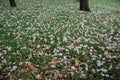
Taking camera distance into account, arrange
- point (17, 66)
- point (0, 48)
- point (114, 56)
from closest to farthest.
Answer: point (17, 66), point (114, 56), point (0, 48)

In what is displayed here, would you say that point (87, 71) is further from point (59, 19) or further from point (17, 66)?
point (59, 19)

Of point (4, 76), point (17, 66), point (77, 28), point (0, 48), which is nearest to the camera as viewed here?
point (4, 76)

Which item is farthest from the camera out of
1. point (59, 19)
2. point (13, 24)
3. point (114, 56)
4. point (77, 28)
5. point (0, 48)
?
point (59, 19)

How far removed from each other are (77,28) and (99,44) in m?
2.48

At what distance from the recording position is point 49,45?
7578 mm

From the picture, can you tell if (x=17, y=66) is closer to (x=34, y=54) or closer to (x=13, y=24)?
(x=34, y=54)

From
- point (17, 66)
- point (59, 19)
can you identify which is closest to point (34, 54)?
point (17, 66)

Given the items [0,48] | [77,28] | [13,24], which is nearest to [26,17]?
[13,24]

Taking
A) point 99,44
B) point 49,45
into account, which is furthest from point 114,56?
point 49,45

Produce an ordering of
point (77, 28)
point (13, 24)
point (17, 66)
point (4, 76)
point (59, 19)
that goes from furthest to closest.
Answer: point (59, 19) → point (13, 24) → point (77, 28) → point (17, 66) → point (4, 76)

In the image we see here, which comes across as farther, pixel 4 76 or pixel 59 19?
pixel 59 19

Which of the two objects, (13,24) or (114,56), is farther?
(13,24)

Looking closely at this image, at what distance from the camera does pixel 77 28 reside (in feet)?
32.6

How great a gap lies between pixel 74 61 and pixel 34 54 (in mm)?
1453
